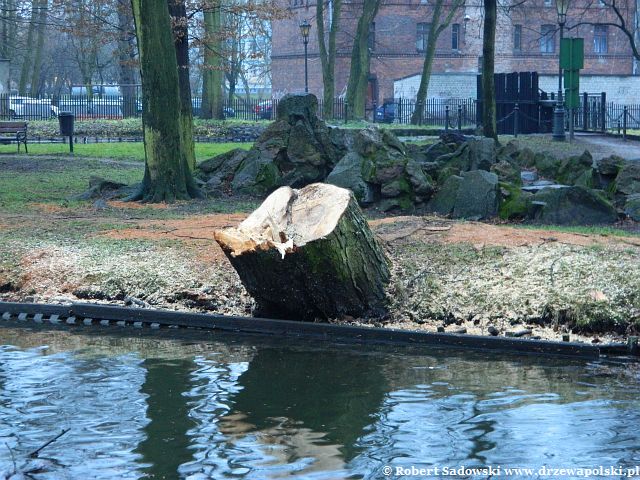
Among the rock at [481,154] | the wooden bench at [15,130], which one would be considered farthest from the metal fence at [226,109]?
the rock at [481,154]

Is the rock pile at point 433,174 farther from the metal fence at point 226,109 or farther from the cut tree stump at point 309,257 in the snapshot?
the metal fence at point 226,109

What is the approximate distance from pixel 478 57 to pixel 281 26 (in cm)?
1289

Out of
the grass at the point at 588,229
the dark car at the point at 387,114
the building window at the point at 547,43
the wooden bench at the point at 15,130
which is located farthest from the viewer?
the building window at the point at 547,43

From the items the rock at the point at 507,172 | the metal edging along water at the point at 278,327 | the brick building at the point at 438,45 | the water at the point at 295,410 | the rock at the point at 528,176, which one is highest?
the brick building at the point at 438,45

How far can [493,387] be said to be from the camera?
7.81 m

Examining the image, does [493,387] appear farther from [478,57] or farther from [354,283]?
[478,57]

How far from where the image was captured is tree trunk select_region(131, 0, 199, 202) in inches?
669

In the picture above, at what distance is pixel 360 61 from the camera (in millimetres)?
47562

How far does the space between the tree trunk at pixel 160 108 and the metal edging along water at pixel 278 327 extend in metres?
6.97

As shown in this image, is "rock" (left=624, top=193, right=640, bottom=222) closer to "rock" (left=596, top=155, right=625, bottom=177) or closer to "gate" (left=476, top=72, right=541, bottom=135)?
"rock" (left=596, top=155, right=625, bottom=177)

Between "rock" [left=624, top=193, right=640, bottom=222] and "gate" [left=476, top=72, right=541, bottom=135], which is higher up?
"gate" [left=476, top=72, right=541, bottom=135]

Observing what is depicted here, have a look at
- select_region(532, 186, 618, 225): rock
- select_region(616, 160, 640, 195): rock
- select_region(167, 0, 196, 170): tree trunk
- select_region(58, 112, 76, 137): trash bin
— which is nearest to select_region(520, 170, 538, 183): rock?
select_region(616, 160, 640, 195): rock

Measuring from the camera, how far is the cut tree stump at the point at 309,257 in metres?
9.33

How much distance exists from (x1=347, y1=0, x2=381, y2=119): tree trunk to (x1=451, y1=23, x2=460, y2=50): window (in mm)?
18603
